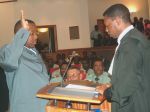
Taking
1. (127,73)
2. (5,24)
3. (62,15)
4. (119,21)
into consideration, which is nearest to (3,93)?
(119,21)

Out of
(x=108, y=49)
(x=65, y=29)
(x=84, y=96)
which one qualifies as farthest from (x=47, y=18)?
(x=84, y=96)

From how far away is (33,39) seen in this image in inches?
109

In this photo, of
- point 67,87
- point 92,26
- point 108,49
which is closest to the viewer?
point 67,87

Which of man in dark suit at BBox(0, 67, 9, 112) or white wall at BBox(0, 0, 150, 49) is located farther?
white wall at BBox(0, 0, 150, 49)

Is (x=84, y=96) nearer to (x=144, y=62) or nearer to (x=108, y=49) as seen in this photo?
(x=144, y=62)

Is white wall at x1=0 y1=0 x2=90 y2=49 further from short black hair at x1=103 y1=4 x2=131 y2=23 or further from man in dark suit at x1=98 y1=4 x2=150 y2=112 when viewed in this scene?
man in dark suit at x1=98 y1=4 x2=150 y2=112

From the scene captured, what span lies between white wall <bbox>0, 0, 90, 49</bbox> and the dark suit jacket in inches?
384

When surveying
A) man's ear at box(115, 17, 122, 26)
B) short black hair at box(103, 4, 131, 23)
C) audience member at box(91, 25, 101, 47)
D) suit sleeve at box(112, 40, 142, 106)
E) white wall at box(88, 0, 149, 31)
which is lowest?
audience member at box(91, 25, 101, 47)

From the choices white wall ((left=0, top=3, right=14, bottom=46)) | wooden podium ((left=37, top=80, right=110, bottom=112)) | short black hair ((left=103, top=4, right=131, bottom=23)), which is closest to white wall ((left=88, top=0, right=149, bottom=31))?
white wall ((left=0, top=3, right=14, bottom=46))

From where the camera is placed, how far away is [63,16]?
39.0 ft

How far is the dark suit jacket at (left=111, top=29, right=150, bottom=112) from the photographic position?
2.06 meters

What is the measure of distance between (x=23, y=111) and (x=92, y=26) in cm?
1156

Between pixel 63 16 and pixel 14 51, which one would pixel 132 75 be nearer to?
pixel 14 51

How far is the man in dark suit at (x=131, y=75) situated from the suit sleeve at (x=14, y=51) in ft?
2.44
